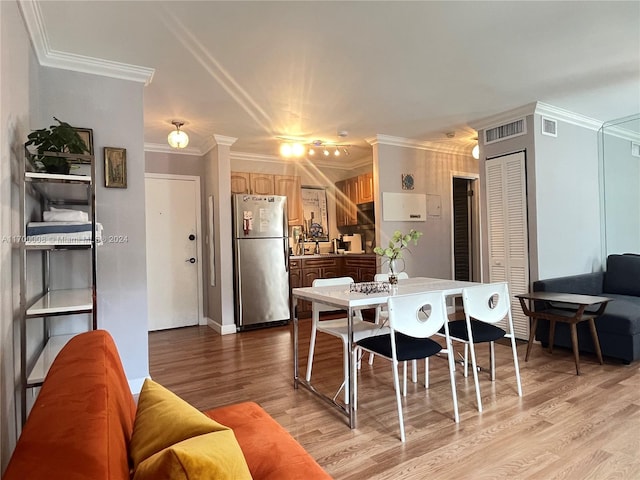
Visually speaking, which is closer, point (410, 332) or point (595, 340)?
point (410, 332)

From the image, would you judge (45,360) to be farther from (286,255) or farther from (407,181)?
A: (407,181)

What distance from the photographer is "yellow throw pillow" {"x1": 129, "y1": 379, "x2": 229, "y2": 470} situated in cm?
86

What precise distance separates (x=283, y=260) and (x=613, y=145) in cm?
442

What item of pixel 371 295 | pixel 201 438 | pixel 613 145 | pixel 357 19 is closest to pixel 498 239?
pixel 613 145

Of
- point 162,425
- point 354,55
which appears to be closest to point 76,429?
point 162,425

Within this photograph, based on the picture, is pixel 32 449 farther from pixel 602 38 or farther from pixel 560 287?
pixel 560 287

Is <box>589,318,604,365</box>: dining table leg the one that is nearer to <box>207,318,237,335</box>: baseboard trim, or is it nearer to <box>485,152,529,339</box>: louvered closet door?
<box>485,152,529,339</box>: louvered closet door

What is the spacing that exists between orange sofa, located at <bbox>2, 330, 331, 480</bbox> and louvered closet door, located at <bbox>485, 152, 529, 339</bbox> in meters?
3.49

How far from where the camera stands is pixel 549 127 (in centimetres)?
403

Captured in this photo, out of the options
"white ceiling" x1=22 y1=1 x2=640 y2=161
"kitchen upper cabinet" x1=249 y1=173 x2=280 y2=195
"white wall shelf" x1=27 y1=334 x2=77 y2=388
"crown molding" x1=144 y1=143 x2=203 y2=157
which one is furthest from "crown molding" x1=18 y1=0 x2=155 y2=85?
"kitchen upper cabinet" x1=249 y1=173 x2=280 y2=195

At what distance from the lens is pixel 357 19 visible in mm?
2283

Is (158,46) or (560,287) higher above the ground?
(158,46)

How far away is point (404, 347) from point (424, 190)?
3481 mm

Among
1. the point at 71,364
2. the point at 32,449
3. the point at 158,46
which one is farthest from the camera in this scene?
the point at 158,46
